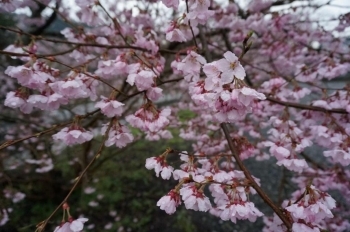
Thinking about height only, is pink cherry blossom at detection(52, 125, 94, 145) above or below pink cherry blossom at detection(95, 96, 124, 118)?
below

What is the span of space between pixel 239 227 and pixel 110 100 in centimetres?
343

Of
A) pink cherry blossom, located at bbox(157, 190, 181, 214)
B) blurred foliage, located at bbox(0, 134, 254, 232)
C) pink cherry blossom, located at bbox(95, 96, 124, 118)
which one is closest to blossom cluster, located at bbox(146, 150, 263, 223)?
pink cherry blossom, located at bbox(157, 190, 181, 214)

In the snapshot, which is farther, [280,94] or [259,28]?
[259,28]

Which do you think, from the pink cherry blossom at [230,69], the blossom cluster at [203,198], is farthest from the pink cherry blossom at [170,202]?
the pink cherry blossom at [230,69]

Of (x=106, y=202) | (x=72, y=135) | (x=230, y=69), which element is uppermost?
(x=230, y=69)

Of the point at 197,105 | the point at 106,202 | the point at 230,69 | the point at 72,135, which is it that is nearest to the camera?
the point at 230,69

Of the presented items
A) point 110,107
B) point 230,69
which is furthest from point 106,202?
point 230,69

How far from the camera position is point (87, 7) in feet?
6.45

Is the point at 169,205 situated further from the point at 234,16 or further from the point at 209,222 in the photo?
the point at 209,222

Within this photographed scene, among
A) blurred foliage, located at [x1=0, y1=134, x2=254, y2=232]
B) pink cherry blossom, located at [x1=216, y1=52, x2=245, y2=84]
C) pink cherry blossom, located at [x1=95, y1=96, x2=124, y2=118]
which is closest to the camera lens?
pink cherry blossom, located at [x1=216, y1=52, x2=245, y2=84]

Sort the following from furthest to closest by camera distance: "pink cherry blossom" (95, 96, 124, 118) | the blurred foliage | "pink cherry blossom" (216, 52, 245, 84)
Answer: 1. the blurred foliage
2. "pink cherry blossom" (95, 96, 124, 118)
3. "pink cherry blossom" (216, 52, 245, 84)

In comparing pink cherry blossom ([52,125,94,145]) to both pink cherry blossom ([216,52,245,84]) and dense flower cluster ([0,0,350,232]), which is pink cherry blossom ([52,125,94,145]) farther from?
pink cherry blossom ([216,52,245,84])

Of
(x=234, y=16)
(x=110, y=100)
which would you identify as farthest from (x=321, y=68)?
(x=110, y=100)

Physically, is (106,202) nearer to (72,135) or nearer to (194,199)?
(72,135)
